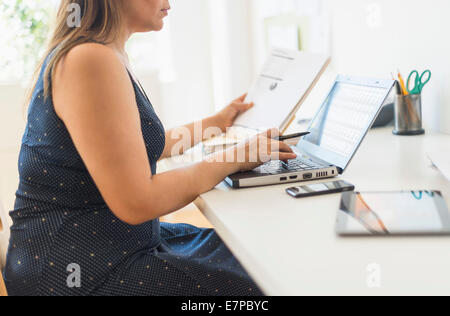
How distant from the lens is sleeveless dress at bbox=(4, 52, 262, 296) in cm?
77

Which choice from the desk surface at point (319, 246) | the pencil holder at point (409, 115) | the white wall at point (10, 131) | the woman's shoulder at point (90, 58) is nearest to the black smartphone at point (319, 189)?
the desk surface at point (319, 246)

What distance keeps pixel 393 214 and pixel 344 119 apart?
0.40 metres

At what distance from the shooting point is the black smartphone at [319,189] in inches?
32.2

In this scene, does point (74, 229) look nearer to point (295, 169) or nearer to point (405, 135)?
point (295, 169)

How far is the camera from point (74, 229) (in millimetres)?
815

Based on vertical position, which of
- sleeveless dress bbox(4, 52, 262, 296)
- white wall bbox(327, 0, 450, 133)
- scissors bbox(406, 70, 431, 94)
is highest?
white wall bbox(327, 0, 450, 133)

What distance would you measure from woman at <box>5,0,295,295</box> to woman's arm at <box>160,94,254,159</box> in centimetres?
42

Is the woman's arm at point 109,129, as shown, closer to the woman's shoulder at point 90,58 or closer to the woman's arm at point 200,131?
the woman's shoulder at point 90,58

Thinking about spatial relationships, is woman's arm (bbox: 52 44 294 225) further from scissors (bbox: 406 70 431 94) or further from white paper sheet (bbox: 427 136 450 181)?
scissors (bbox: 406 70 431 94)

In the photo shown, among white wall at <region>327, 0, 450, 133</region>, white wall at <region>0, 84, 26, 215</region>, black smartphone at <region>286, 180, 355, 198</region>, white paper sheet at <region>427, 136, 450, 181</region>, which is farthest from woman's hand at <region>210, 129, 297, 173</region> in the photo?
white wall at <region>0, 84, 26, 215</region>

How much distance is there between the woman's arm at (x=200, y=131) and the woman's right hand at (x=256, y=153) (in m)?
0.43
